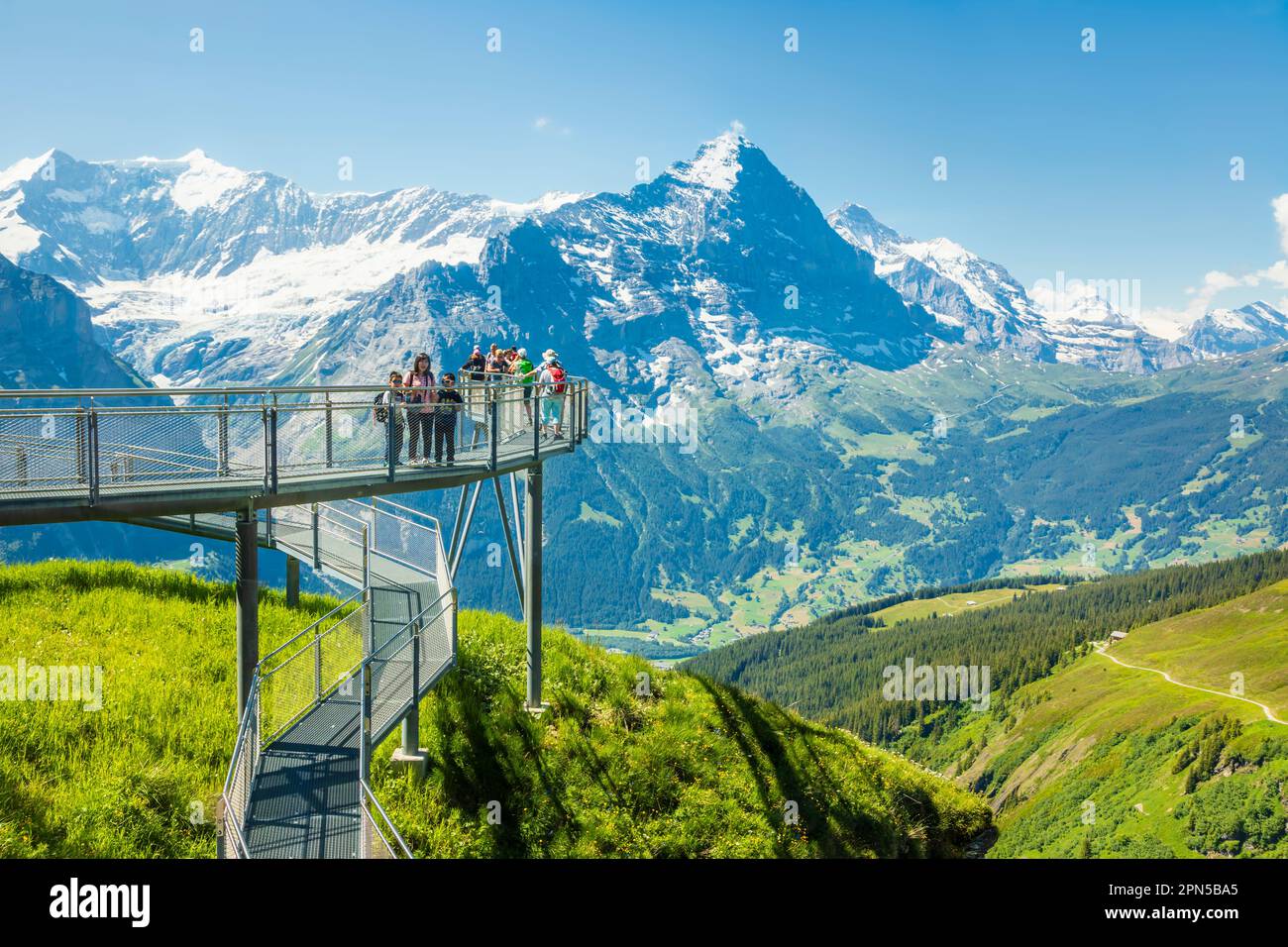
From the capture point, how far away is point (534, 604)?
25828 mm

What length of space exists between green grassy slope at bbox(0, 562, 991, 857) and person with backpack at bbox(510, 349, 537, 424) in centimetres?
769

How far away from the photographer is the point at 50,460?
15.6m

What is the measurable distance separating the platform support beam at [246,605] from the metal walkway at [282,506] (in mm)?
31

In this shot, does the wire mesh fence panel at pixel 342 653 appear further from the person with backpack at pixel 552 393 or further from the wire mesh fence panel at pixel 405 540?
the person with backpack at pixel 552 393

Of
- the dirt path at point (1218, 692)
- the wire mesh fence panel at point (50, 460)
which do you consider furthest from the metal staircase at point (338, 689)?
the dirt path at point (1218, 692)

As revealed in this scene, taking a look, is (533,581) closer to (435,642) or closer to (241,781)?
(435,642)

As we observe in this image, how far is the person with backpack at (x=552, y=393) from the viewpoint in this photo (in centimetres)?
2609

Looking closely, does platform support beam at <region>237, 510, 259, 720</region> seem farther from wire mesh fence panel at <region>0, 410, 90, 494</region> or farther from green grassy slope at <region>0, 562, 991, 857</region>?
wire mesh fence panel at <region>0, 410, 90, 494</region>

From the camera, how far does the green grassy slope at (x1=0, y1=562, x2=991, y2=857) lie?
55.5 ft

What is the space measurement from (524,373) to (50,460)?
46.1 ft
